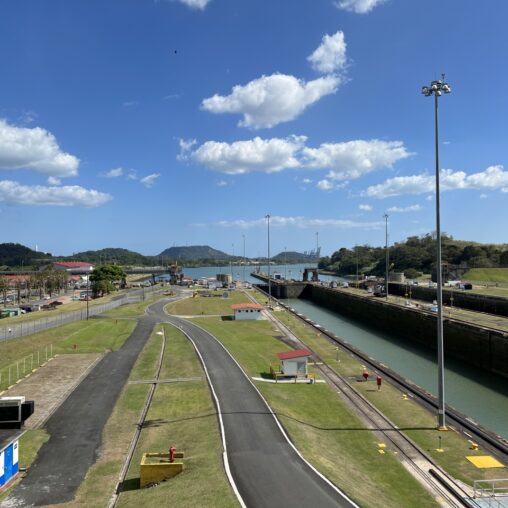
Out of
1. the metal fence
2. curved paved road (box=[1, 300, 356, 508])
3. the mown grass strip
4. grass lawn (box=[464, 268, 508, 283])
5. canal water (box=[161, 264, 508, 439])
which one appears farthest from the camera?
grass lawn (box=[464, 268, 508, 283])

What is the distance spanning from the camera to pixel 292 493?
1747 cm

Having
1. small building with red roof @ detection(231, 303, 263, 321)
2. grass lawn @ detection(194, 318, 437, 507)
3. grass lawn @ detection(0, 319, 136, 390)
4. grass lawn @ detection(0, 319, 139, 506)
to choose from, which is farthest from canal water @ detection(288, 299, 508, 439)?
grass lawn @ detection(0, 319, 136, 390)

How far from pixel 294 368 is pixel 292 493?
21.6 metres

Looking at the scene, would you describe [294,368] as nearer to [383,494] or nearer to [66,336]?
[383,494]

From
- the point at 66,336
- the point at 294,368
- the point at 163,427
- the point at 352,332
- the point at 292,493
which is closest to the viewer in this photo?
the point at 292,493

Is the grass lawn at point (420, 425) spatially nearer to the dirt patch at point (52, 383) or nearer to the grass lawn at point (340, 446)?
the grass lawn at point (340, 446)

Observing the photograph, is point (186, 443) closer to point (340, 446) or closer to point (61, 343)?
point (340, 446)

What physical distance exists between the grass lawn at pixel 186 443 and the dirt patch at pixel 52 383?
664 centimetres

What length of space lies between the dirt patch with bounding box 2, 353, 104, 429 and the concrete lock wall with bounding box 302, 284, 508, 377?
41.5 m

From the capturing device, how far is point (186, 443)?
2425cm

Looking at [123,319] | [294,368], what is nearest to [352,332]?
[123,319]

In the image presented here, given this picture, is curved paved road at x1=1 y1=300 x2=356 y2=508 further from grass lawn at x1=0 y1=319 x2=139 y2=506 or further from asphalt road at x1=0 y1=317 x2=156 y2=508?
grass lawn at x1=0 y1=319 x2=139 y2=506

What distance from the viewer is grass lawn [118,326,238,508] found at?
58.2 feet

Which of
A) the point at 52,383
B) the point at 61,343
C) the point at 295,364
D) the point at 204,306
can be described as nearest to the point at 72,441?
the point at 52,383
